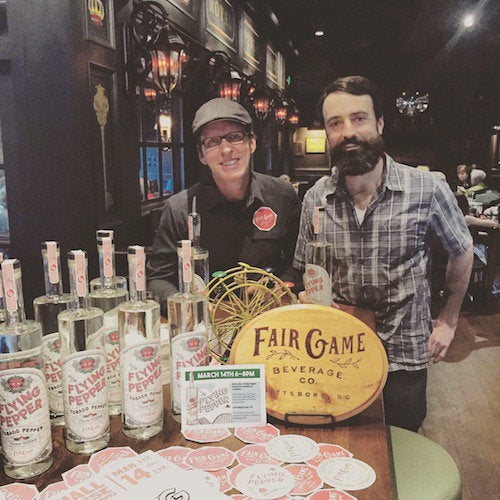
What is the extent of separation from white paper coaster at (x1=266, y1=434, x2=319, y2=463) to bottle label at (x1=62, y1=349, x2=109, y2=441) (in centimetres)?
33

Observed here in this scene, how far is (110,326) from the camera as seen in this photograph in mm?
1063

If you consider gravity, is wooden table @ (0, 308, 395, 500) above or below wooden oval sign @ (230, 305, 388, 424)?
below

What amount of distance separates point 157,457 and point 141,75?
Answer: 3.61m

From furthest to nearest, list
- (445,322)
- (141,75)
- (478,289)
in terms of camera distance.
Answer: (478,289) < (141,75) < (445,322)

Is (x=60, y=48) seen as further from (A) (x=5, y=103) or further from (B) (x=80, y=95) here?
(A) (x=5, y=103)

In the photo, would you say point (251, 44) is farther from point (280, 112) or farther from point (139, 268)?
point (139, 268)

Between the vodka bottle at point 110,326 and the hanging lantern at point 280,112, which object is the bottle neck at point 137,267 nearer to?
the vodka bottle at point 110,326

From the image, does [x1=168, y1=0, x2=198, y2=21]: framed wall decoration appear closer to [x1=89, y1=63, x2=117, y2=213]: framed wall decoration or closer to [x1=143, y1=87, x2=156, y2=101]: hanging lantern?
[x1=143, y1=87, x2=156, y2=101]: hanging lantern

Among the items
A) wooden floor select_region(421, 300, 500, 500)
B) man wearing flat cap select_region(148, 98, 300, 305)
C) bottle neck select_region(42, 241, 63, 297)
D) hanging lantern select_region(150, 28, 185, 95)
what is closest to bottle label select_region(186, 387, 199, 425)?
bottle neck select_region(42, 241, 63, 297)

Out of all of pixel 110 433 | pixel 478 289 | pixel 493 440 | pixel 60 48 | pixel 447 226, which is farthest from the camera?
pixel 478 289

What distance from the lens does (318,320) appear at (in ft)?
3.47

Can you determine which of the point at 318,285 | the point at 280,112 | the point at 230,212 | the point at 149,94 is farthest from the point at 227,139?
the point at 280,112

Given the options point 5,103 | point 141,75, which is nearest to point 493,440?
point 141,75

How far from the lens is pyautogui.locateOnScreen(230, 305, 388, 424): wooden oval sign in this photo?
105cm
